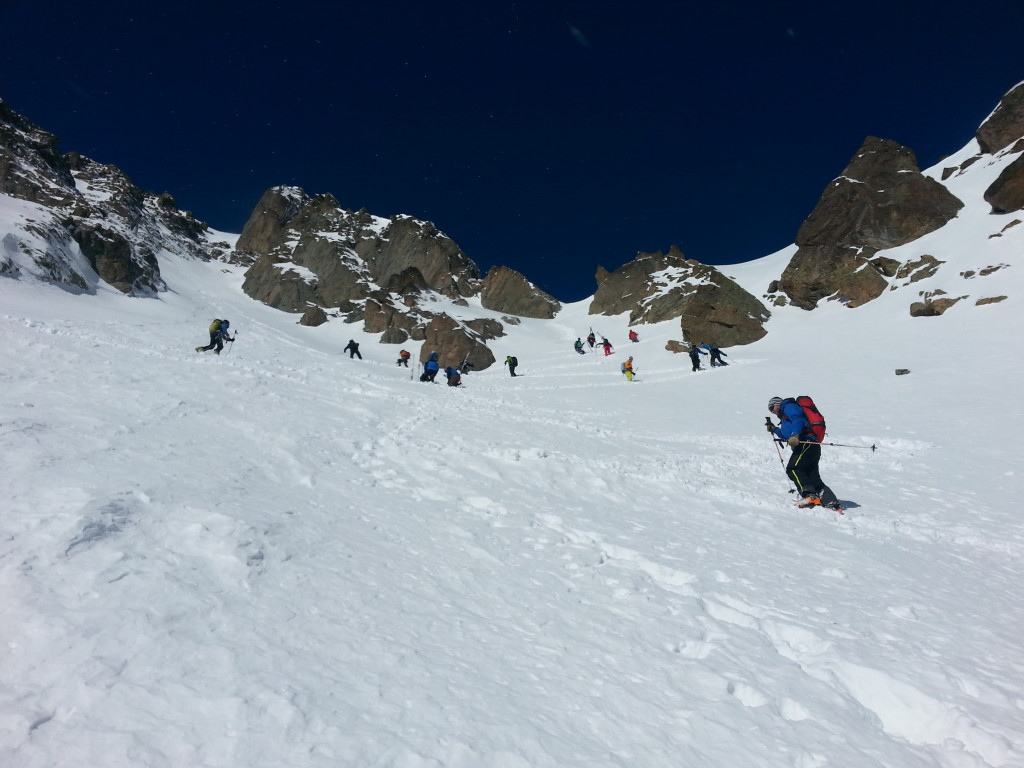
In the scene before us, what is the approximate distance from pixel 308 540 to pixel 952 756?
5209 millimetres

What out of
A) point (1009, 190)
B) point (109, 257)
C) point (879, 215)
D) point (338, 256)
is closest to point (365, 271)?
point (338, 256)

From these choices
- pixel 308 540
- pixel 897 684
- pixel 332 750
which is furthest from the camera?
pixel 308 540

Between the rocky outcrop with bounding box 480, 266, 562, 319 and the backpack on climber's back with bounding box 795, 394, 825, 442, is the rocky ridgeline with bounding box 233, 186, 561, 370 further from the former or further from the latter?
the backpack on climber's back with bounding box 795, 394, 825, 442

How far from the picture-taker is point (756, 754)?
10.3ft

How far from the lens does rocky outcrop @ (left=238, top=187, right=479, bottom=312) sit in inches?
2982

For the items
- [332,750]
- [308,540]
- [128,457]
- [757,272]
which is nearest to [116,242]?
[128,457]

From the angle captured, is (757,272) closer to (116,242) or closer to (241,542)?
(116,242)

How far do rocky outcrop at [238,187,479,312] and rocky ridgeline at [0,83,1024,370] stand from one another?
0.90 feet

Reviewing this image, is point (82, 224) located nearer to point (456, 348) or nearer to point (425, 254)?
point (456, 348)

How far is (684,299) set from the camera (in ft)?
187

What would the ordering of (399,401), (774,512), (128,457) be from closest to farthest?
(128,457)
(774,512)
(399,401)

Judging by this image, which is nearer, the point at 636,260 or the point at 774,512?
the point at 774,512

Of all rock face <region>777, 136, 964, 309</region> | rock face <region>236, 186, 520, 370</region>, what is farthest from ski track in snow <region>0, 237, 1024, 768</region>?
rock face <region>236, 186, 520, 370</region>

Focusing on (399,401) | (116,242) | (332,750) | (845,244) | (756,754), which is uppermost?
(845,244)
